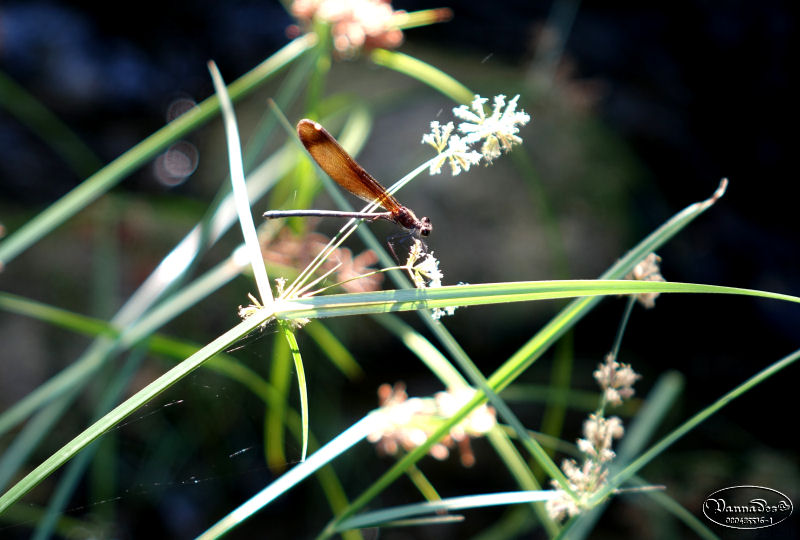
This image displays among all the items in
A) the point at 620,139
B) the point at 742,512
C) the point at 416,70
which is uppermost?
the point at 620,139

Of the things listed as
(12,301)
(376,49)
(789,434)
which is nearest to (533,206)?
(376,49)

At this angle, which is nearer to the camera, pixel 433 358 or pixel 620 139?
pixel 433 358

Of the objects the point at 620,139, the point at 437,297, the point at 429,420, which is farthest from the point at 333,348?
the point at 620,139

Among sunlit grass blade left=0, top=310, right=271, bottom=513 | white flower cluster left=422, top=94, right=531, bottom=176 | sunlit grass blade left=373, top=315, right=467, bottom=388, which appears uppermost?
sunlit grass blade left=373, top=315, right=467, bottom=388

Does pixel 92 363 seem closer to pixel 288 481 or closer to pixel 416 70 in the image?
pixel 288 481

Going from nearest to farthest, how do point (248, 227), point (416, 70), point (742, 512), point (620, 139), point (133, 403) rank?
point (133, 403)
point (248, 227)
point (416, 70)
point (742, 512)
point (620, 139)

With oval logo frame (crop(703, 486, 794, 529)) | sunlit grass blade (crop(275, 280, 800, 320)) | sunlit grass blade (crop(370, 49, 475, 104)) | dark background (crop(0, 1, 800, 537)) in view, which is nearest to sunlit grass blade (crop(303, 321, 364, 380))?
dark background (crop(0, 1, 800, 537))

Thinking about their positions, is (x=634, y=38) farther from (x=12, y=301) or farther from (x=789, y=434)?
(x=12, y=301)

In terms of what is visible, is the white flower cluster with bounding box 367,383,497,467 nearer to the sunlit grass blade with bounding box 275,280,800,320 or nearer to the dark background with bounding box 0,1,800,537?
the sunlit grass blade with bounding box 275,280,800,320
